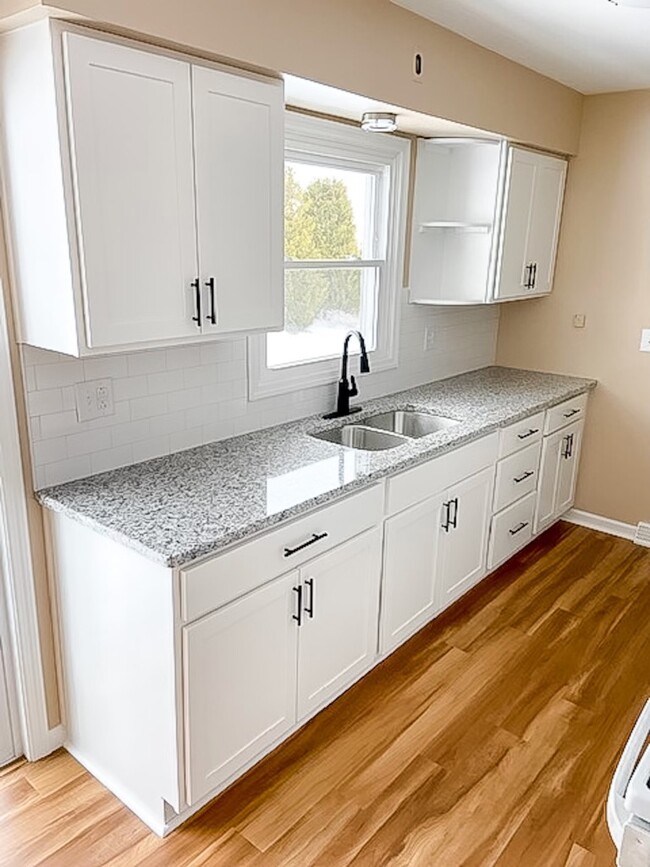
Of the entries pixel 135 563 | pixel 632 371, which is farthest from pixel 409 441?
pixel 632 371

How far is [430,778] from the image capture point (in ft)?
7.23

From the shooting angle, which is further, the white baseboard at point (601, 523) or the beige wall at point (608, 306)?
the white baseboard at point (601, 523)

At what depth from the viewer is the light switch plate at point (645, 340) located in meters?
3.73

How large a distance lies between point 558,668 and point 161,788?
1.67 metres

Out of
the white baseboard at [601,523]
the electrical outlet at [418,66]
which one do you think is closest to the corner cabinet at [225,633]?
the electrical outlet at [418,66]

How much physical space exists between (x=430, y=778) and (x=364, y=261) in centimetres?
218

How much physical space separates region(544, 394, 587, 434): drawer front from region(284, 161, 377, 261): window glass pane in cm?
131

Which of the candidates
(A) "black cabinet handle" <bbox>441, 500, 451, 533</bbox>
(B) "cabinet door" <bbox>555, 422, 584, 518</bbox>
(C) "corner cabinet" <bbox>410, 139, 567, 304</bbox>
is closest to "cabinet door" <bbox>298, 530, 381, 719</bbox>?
(A) "black cabinet handle" <bbox>441, 500, 451, 533</bbox>

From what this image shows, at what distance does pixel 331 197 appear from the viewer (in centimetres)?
296

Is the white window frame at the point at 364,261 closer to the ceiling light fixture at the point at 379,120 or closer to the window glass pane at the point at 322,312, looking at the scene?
the window glass pane at the point at 322,312

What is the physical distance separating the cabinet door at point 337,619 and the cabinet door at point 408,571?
8 centimetres

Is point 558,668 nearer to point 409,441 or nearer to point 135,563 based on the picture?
point 409,441

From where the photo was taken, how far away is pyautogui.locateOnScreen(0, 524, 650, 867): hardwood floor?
6.35 feet

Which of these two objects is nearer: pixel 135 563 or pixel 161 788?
pixel 135 563
